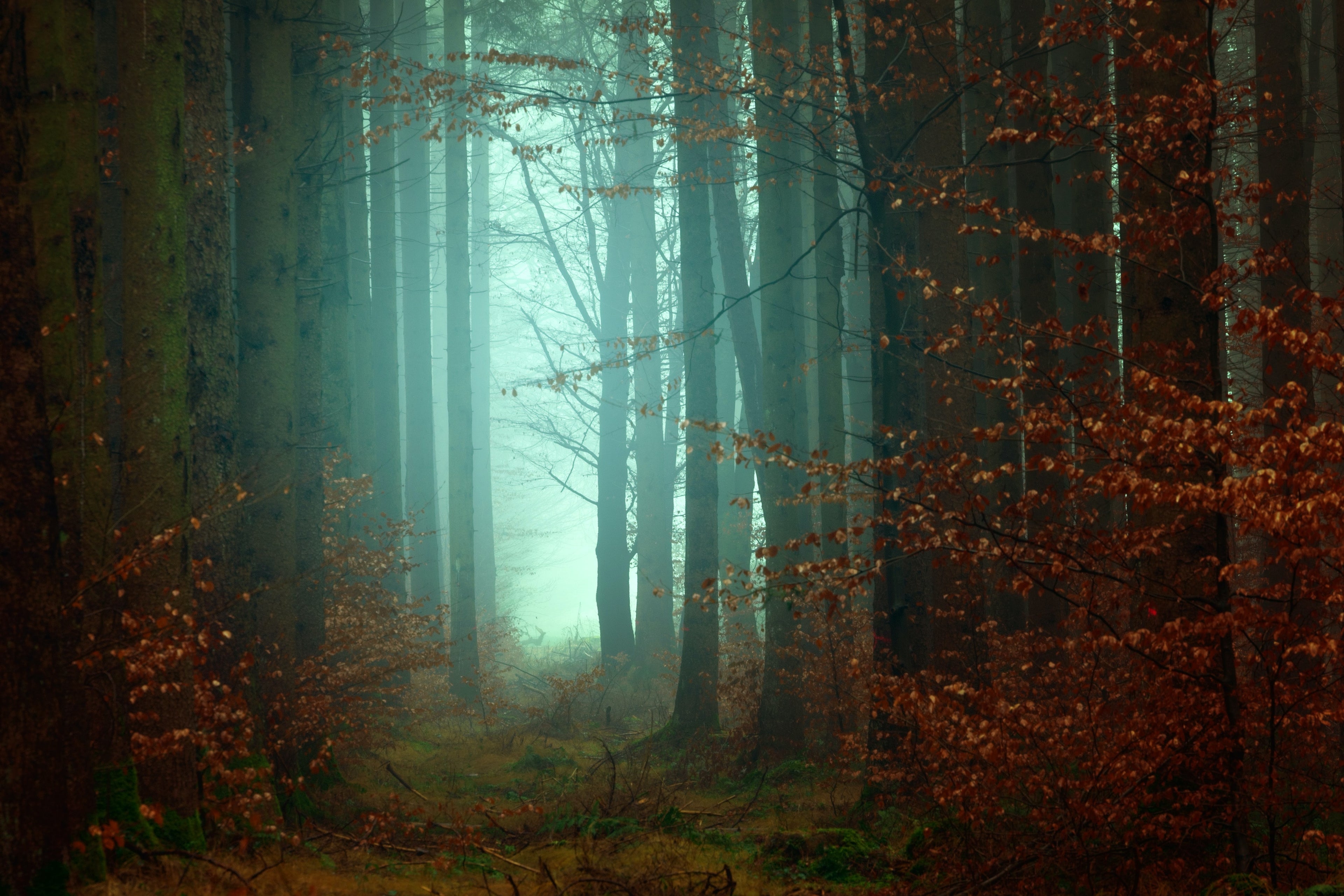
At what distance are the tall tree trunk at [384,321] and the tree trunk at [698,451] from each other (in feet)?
20.4

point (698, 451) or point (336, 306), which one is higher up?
point (336, 306)

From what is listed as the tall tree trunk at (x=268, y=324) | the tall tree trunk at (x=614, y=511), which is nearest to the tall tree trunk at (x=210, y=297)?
the tall tree trunk at (x=268, y=324)

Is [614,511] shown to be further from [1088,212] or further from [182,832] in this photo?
[182,832]

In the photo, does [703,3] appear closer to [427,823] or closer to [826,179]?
[826,179]

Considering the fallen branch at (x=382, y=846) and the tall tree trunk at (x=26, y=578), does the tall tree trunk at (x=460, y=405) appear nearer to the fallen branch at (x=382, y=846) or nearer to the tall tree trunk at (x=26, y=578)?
the fallen branch at (x=382, y=846)

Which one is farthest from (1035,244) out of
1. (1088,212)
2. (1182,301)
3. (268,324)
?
(268,324)

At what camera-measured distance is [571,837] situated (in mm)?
7422

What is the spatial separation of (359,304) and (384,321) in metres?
1.49

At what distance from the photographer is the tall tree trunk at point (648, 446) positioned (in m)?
18.5

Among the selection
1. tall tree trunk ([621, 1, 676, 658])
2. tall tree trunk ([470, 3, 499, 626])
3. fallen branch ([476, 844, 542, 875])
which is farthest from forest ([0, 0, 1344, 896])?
tall tree trunk ([470, 3, 499, 626])

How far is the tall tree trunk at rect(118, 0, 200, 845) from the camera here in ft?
A: 19.4

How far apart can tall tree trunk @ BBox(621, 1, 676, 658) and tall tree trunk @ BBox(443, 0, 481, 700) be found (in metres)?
3.31

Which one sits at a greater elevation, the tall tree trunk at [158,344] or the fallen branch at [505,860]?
the tall tree trunk at [158,344]

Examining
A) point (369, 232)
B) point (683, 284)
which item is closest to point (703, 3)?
point (683, 284)
